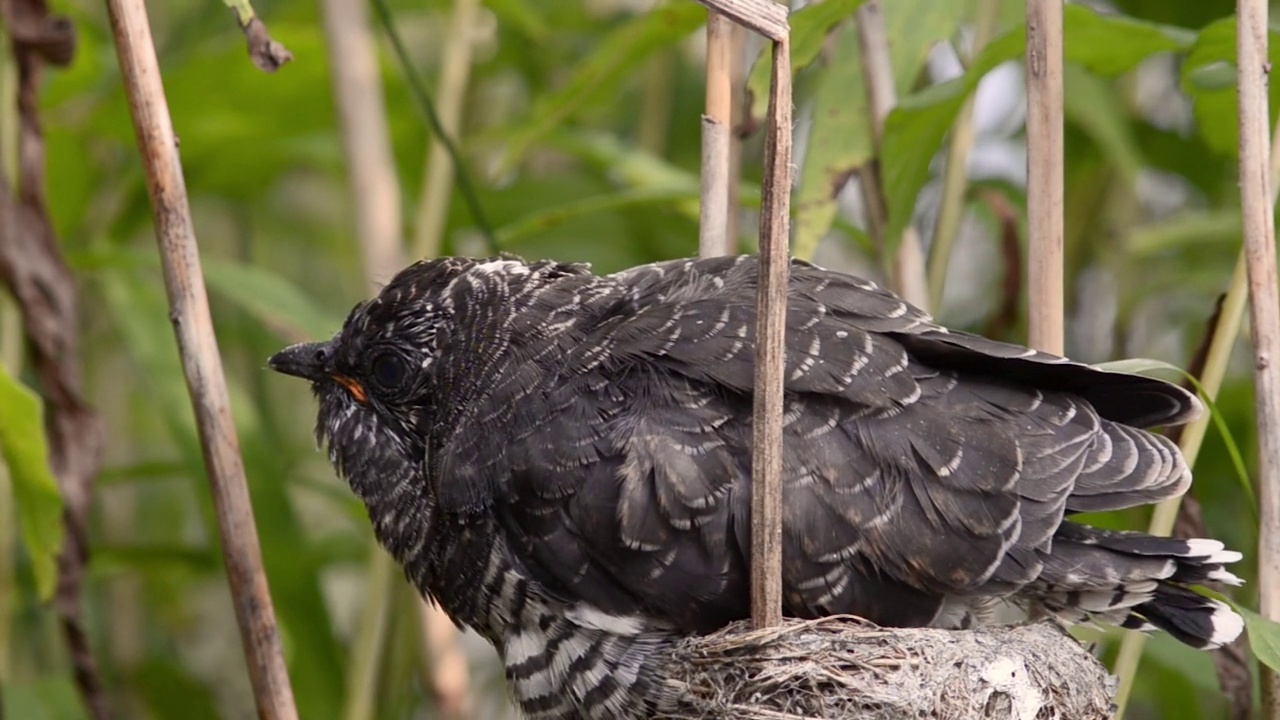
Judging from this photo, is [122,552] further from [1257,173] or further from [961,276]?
[961,276]

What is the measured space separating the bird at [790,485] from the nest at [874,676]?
0.06 metres

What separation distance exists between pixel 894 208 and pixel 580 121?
171 cm

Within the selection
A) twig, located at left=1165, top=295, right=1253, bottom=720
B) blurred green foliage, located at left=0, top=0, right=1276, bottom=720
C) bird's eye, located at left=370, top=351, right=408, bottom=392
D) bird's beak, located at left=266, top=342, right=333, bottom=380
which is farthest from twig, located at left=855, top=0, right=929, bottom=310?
bird's beak, located at left=266, top=342, right=333, bottom=380

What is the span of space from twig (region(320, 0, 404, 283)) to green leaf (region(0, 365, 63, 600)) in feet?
2.03

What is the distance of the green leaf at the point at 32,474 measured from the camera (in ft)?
5.80

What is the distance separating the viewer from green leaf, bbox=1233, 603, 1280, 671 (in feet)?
4.76

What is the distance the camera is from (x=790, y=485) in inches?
62.7

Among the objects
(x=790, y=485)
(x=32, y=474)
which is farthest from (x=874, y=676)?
(x=32, y=474)

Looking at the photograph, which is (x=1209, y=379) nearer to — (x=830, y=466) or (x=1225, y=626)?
(x=1225, y=626)

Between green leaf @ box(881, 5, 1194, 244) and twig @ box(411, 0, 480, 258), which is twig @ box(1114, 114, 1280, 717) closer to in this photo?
green leaf @ box(881, 5, 1194, 244)

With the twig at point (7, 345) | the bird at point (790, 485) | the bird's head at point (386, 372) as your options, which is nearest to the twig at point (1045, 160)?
the bird at point (790, 485)

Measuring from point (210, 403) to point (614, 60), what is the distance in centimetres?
88

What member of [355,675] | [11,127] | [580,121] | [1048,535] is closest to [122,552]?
[355,675]

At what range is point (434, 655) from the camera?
2.31 metres
